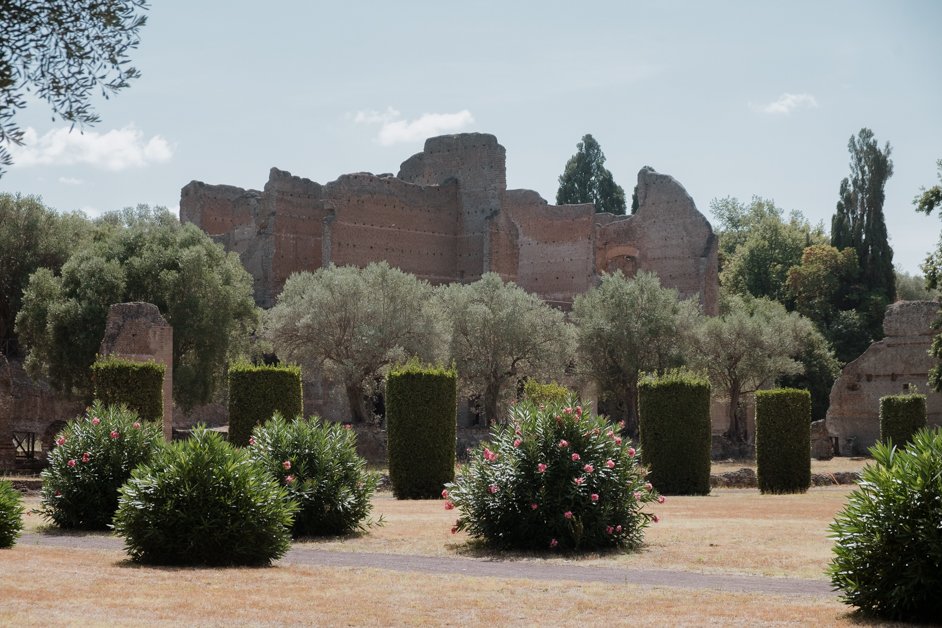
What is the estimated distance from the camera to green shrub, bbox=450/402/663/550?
12.8 meters

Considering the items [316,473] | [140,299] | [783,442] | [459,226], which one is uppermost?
[459,226]

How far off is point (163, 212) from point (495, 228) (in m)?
25.1

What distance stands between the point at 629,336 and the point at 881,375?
8.94 m

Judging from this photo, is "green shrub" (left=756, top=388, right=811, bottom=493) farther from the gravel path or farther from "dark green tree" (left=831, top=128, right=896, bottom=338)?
"dark green tree" (left=831, top=128, right=896, bottom=338)

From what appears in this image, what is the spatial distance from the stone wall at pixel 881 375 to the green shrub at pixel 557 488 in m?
28.3

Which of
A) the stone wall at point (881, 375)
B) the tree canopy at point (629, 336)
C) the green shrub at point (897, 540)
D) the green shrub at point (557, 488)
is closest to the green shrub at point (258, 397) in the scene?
the green shrub at point (557, 488)

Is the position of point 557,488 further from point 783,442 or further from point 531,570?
point 783,442

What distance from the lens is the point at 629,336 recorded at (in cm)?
Answer: 3994

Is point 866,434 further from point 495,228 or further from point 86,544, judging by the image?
point 86,544

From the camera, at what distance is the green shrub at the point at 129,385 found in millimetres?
19281

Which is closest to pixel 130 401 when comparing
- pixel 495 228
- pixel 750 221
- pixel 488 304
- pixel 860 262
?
pixel 488 304

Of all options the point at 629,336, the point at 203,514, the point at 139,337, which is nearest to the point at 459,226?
the point at 629,336

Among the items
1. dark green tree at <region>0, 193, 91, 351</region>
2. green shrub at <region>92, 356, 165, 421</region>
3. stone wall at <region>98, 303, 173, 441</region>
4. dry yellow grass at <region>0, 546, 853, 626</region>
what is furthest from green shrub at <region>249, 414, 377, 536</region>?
dark green tree at <region>0, 193, 91, 351</region>

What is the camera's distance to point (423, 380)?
21.0 meters
